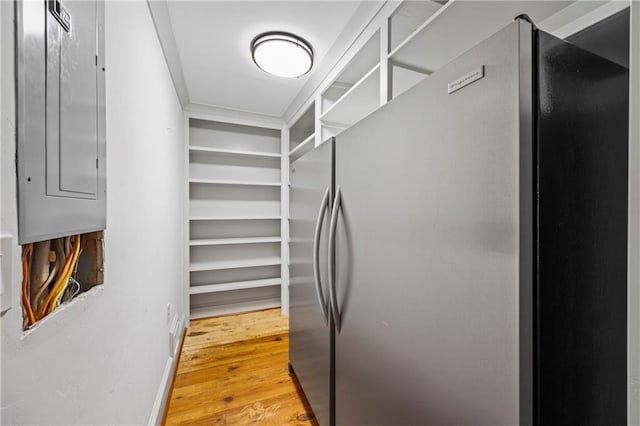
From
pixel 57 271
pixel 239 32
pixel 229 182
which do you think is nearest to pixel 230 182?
pixel 229 182

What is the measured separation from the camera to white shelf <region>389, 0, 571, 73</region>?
0.97 metres

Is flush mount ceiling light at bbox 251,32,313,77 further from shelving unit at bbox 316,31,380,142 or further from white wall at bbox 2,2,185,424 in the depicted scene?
white wall at bbox 2,2,185,424

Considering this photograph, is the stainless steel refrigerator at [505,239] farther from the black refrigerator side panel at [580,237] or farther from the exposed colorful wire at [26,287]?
the exposed colorful wire at [26,287]

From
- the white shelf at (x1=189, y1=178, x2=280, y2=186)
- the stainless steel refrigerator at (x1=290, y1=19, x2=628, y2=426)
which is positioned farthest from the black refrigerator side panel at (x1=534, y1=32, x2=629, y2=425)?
the white shelf at (x1=189, y1=178, x2=280, y2=186)

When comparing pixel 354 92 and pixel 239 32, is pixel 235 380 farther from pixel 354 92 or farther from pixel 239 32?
pixel 239 32

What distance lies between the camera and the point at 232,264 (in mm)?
2820

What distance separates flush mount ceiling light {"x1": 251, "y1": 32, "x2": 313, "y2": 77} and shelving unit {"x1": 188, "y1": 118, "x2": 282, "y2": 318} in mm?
1171

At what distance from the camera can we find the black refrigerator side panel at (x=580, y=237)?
475 mm

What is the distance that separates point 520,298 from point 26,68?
0.96 metres

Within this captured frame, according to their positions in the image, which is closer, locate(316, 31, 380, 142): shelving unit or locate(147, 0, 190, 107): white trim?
locate(147, 0, 190, 107): white trim

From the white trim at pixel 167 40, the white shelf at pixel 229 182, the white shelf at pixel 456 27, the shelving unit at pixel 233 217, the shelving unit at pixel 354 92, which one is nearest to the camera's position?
the white shelf at pixel 456 27

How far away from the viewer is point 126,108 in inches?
38.6

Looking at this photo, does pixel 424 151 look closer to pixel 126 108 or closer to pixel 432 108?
pixel 432 108

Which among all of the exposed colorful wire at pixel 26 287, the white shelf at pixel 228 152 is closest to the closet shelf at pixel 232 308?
the white shelf at pixel 228 152
